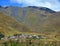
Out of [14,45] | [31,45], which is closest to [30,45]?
[31,45]

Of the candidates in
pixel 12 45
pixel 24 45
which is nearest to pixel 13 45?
pixel 12 45

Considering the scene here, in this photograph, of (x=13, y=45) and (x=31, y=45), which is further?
(x=31, y=45)

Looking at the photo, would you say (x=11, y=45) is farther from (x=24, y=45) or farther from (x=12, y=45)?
(x=24, y=45)

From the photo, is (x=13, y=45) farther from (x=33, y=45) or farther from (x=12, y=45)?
(x=33, y=45)

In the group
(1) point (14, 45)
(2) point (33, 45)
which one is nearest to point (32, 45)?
(2) point (33, 45)

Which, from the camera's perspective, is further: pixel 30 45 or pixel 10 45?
pixel 30 45

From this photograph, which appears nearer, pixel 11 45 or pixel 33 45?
pixel 11 45

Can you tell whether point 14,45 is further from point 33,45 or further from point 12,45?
point 33,45
